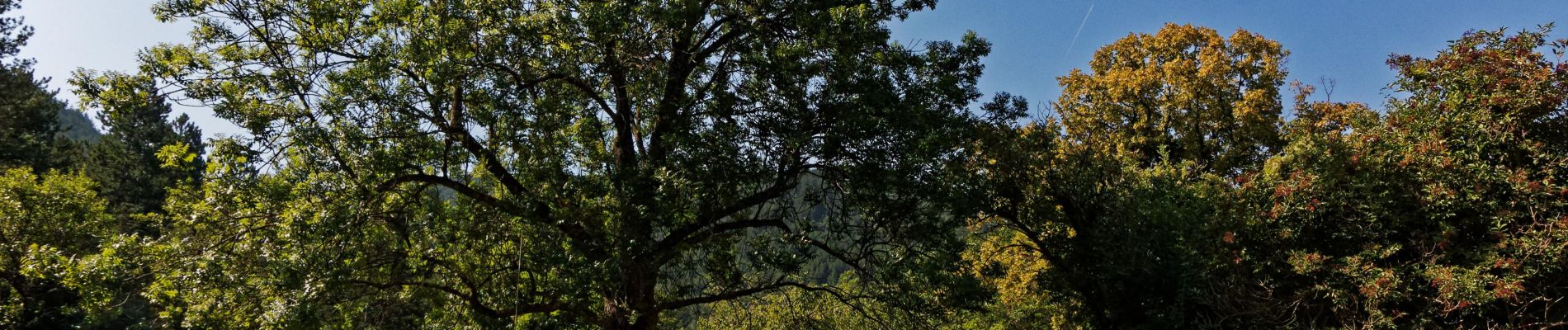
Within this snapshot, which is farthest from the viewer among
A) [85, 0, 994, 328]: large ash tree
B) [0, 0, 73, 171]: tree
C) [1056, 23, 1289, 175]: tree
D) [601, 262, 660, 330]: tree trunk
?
[0, 0, 73, 171]: tree

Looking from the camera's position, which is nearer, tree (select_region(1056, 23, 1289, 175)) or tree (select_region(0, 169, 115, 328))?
tree (select_region(0, 169, 115, 328))

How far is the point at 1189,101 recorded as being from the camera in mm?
16812

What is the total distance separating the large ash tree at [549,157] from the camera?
760 cm

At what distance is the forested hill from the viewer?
306 inches

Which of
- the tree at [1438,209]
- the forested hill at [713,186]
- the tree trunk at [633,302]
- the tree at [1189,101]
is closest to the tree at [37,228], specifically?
the forested hill at [713,186]

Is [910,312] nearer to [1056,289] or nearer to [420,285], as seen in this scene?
[1056,289]

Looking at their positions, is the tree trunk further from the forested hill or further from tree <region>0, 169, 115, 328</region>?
tree <region>0, 169, 115, 328</region>

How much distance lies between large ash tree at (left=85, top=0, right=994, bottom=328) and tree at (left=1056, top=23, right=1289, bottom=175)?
918 centimetres

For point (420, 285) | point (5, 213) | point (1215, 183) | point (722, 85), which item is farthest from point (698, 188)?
point (5, 213)

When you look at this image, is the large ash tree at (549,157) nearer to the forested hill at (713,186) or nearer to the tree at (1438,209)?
the forested hill at (713,186)

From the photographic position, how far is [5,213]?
47.1ft

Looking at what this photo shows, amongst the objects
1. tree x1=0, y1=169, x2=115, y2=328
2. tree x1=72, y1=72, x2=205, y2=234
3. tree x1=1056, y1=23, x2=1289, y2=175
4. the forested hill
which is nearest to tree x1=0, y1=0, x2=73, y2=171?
tree x1=72, y1=72, x2=205, y2=234

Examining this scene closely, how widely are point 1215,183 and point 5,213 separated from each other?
68.3 ft

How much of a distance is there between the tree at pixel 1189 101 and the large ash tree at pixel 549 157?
918cm
